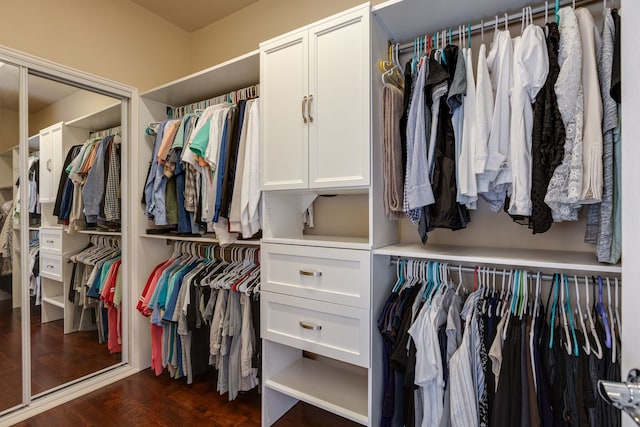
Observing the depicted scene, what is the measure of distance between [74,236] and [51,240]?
0.15 m

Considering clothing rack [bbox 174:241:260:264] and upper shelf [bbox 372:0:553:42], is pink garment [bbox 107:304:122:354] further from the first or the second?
upper shelf [bbox 372:0:553:42]

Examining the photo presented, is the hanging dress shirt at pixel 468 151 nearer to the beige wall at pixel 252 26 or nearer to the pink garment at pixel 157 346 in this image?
the beige wall at pixel 252 26

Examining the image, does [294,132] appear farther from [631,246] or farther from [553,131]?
[631,246]

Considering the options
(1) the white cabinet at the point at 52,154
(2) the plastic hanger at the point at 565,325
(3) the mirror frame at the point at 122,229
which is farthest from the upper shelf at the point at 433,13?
(1) the white cabinet at the point at 52,154

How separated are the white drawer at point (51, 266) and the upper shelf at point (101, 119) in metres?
0.87

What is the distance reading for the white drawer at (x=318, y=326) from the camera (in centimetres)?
146

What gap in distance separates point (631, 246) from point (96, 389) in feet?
Result: 9.46

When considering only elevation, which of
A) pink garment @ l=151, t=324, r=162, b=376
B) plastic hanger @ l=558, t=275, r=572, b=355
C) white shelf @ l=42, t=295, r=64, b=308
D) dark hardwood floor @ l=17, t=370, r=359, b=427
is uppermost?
plastic hanger @ l=558, t=275, r=572, b=355

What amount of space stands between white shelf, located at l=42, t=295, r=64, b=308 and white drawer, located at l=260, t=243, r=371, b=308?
1473 mm

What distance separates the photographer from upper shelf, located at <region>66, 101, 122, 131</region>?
2.21m

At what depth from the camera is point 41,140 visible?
6.59 feet

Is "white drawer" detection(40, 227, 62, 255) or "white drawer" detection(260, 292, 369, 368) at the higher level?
"white drawer" detection(40, 227, 62, 255)

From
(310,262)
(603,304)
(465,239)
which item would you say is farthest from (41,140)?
(603,304)

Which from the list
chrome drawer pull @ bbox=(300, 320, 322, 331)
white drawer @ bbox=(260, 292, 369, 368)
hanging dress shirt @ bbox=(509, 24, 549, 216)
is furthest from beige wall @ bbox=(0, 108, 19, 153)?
hanging dress shirt @ bbox=(509, 24, 549, 216)
